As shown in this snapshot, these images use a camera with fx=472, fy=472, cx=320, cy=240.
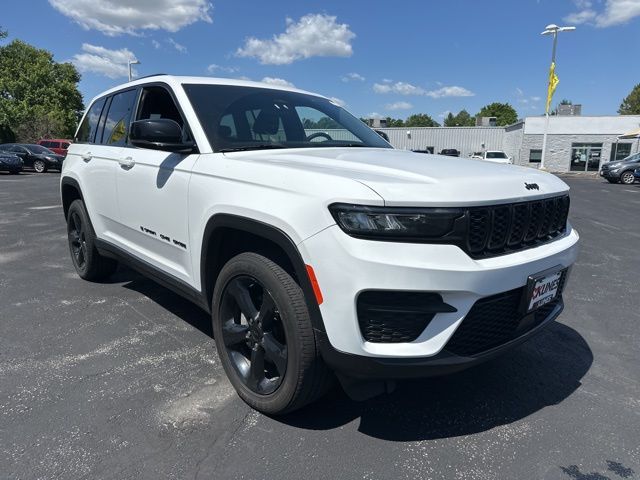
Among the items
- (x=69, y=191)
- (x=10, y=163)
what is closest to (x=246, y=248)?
(x=69, y=191)

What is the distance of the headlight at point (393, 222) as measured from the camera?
1.98m

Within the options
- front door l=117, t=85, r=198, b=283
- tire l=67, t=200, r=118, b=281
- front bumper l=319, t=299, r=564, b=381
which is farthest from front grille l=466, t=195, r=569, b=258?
tire l=67, t=200, r=118, b=281

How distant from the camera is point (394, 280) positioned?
6.42 ft

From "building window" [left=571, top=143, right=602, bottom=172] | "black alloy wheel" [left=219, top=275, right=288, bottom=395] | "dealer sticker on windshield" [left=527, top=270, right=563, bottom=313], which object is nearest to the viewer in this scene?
"dealer sticker on windshield" [left=527, top=270, right=563, bottom=313]

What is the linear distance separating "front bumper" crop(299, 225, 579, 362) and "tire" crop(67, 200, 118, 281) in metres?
3.36

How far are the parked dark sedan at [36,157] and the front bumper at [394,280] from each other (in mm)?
26830

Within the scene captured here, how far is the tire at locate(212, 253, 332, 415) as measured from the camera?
2.22m

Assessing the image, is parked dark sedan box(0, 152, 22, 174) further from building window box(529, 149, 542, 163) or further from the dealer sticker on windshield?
building window box(529, 149, 542, 163)

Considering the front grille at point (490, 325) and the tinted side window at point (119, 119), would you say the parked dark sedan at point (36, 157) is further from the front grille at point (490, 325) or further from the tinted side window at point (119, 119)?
the front grille at point (490, 325)

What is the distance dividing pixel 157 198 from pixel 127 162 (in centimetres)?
65

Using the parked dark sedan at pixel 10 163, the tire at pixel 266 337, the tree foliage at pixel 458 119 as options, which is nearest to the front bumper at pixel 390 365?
the tire at pixel 266 337

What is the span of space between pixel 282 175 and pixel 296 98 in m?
1.81

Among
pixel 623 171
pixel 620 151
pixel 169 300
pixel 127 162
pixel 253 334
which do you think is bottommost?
pixel 623 171

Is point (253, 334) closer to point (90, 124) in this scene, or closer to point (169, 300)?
point (169, 300)
